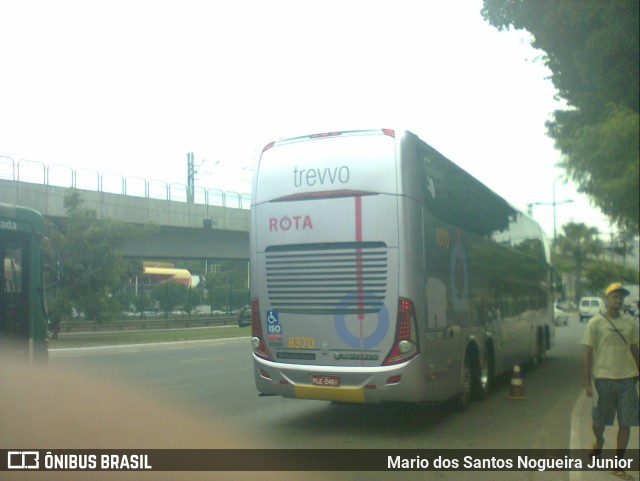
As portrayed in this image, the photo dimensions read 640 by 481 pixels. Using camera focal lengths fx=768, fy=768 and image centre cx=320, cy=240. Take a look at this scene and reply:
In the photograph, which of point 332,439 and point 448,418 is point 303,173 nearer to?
point 332,439

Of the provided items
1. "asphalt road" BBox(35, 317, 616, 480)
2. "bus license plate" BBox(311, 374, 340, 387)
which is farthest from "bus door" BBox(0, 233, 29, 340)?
"bus license plate" BBox(311, 374, 340, 387)

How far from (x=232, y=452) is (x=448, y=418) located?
3.94 meters

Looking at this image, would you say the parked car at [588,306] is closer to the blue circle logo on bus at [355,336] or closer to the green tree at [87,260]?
the green tree at [87,260]

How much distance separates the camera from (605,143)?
1421cm

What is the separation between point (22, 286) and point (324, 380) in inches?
209

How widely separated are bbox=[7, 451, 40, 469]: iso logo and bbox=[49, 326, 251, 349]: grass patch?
19.9 metres

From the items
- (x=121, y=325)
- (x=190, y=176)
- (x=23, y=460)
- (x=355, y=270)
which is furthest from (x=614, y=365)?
(x=121, y=325)

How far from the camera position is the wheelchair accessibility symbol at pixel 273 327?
9.90 m

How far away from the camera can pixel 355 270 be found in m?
9.45

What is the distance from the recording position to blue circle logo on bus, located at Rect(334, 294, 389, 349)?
30.4 ft

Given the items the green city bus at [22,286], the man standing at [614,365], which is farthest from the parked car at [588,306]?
the man standing at [614,365]

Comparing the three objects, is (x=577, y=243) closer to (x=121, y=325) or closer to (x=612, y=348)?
(x=121, y=325)

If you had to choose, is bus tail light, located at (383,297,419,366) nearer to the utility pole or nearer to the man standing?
the man standing

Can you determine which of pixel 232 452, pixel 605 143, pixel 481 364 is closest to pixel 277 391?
pixel 232 452
